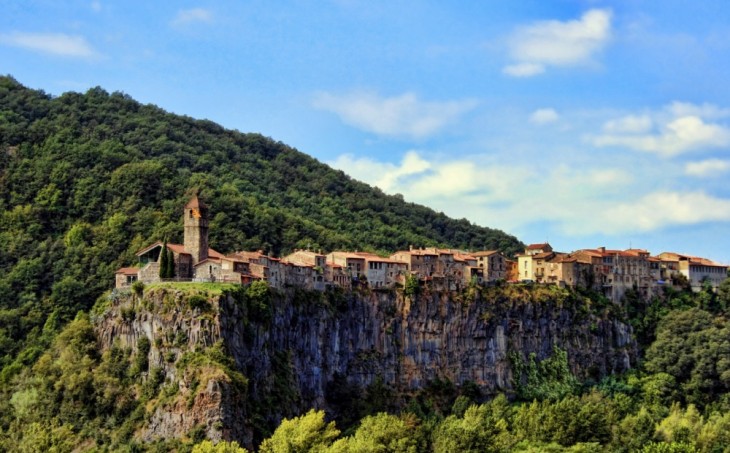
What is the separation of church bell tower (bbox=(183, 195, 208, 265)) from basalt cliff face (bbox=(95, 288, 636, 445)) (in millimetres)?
8728

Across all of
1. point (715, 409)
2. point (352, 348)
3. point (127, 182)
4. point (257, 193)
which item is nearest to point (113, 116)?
point (257, 193)

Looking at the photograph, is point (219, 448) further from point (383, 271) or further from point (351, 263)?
point (383, 271)

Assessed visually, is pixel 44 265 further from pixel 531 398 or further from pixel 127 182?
pixel 531 398

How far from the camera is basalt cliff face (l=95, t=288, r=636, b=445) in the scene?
90.2m

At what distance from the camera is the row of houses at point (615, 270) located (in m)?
138

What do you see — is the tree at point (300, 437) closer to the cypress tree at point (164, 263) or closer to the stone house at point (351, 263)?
the cypress tree at point (164, 263)

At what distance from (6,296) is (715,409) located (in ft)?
243

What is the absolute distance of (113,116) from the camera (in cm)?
18288

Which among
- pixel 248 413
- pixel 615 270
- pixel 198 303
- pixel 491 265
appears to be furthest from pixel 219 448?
pixel 615 270

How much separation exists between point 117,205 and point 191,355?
4633cm

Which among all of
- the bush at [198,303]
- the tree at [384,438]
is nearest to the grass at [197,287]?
the bush at [198,303]

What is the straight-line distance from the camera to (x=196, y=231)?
10631 centimetres

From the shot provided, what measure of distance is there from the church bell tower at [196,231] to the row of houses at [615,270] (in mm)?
46188

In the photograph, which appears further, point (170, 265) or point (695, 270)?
point (695, 270)
